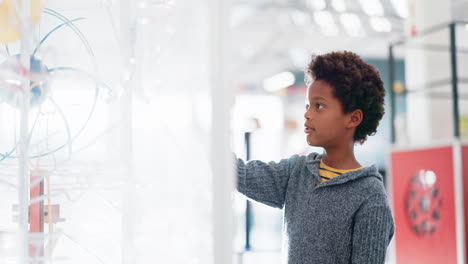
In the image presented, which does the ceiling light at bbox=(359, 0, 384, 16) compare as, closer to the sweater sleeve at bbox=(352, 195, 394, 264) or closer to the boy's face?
the boy's face

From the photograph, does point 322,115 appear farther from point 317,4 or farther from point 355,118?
point 317,4

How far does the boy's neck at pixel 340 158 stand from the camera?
1209 millimetres

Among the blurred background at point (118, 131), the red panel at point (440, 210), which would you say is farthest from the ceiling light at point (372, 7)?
the blurred background at point (118, 131)

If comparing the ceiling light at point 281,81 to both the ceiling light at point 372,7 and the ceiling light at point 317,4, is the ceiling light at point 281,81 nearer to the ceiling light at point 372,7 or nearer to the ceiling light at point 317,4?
the ceiling light at point 317,4

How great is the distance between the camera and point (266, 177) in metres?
1.20

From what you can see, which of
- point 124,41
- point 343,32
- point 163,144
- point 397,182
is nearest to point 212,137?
point 163,144

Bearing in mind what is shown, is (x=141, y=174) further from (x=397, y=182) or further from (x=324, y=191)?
(x=397, y=182)

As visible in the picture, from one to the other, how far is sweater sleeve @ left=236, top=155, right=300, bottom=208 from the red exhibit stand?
1766 mm

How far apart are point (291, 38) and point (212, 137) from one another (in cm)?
709

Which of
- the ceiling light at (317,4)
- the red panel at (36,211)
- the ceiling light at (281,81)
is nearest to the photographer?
the red panel at (36,211)

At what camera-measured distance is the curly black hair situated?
3.84ft

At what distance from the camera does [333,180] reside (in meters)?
1.15

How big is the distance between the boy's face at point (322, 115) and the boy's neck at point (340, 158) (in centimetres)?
3

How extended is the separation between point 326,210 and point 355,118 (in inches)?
8.9
